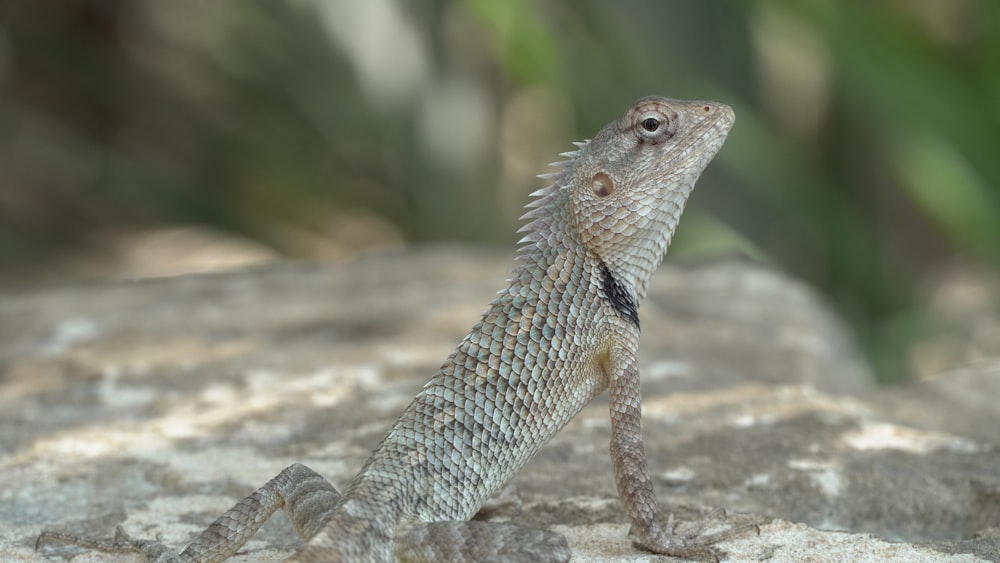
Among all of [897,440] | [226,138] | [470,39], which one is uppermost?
[226,138]

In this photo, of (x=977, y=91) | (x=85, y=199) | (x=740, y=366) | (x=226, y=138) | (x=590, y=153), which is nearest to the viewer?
(x=590, y=153)

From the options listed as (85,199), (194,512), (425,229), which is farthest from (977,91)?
(85,199)

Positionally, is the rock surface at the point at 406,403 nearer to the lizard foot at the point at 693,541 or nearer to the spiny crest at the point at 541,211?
the lizard foot at the point at 693,541

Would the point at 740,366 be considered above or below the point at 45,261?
below

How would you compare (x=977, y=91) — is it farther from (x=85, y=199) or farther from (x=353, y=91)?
(x=85, y=199)

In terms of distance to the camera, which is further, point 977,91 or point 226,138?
point 226,138

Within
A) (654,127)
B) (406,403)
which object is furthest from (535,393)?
(406,403)

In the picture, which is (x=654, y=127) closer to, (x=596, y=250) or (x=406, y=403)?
(x=596, y=250)
